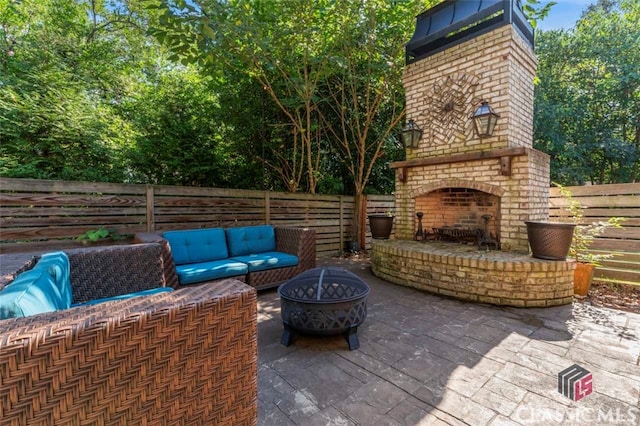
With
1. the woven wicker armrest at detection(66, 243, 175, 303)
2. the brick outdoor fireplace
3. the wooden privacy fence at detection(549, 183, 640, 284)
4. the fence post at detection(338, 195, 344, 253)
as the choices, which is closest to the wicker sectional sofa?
the woven wicker armrest at detection(66, 243, 175, 303)

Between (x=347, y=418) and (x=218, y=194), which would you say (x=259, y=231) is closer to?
(x=218, y=194)

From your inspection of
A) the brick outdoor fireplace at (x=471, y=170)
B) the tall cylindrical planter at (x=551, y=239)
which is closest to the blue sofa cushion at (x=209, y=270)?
the brick outdoor fireplace at (x=471, y=170)

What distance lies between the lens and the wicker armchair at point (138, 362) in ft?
2.77

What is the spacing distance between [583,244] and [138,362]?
480cm

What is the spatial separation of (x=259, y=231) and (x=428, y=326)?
2499mm

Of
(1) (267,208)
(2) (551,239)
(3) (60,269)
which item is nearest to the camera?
(3) (60,269)

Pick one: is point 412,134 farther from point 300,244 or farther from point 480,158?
point 300,244

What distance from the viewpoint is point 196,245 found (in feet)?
11.6

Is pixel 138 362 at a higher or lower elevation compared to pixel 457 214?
lower

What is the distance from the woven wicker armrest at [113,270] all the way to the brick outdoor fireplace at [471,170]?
3.02 m

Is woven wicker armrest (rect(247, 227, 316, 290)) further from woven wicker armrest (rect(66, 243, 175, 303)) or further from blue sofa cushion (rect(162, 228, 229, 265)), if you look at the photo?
woven wicker armrest (rect(66, 243, 175, 303))

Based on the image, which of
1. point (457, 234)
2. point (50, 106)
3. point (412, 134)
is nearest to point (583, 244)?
point (457, 234)

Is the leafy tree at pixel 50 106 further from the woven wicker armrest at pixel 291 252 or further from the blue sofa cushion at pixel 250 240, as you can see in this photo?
the woven wicker armrest at pixel 291 252

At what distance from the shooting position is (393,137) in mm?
7141
